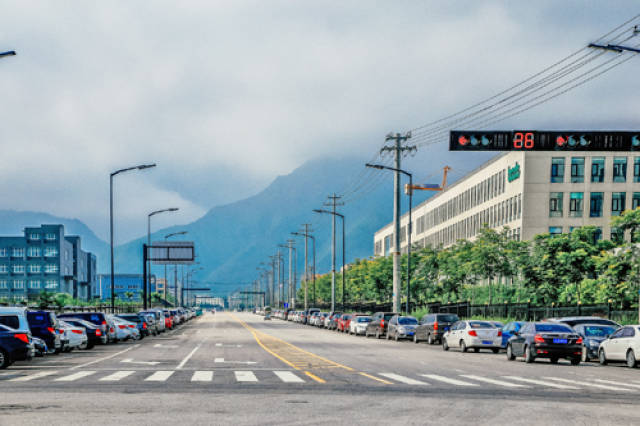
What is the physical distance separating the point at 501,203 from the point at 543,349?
2685 inches

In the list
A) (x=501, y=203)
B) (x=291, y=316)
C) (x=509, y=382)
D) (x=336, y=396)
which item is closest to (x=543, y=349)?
(x=509, y=382)

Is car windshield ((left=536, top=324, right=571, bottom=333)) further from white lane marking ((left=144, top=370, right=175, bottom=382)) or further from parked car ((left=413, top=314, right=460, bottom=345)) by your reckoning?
parked car ((left=413, top=314, right=460, bottom=345))

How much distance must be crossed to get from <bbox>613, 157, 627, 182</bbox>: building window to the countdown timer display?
62455 millimetres

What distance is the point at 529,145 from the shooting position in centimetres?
3011

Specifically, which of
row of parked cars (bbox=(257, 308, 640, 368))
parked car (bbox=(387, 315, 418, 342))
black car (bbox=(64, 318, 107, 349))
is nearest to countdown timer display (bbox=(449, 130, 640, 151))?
row of parked cars (bbox=(257, 308, 640, 368))

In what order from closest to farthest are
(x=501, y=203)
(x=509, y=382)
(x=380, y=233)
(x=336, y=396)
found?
(x=336, y=396)
(x=509, y=382)
(x=501, y=203)
(x=380, y=233)

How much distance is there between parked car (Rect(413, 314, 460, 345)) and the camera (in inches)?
1826

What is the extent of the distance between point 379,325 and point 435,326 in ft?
38.3

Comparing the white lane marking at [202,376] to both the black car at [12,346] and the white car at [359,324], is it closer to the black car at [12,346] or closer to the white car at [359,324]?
the black car at [12,346]

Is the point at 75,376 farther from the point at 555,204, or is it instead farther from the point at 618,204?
the point at 618,204

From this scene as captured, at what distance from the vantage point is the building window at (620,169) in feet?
→ 295

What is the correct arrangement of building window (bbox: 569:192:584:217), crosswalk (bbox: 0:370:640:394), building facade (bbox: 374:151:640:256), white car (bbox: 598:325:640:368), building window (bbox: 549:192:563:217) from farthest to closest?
building window (bbox: 569:192:584:217)
building window (bbox: 549:192:563:217)
building facade (bbox: 374:151:640:256)
white car (bbox: 598:325:640:368)
crosswalk (bbox: 0:370:640:394)

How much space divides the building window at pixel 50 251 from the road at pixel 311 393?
167m

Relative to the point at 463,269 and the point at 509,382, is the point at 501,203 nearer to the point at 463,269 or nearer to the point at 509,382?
the point at 463,269
